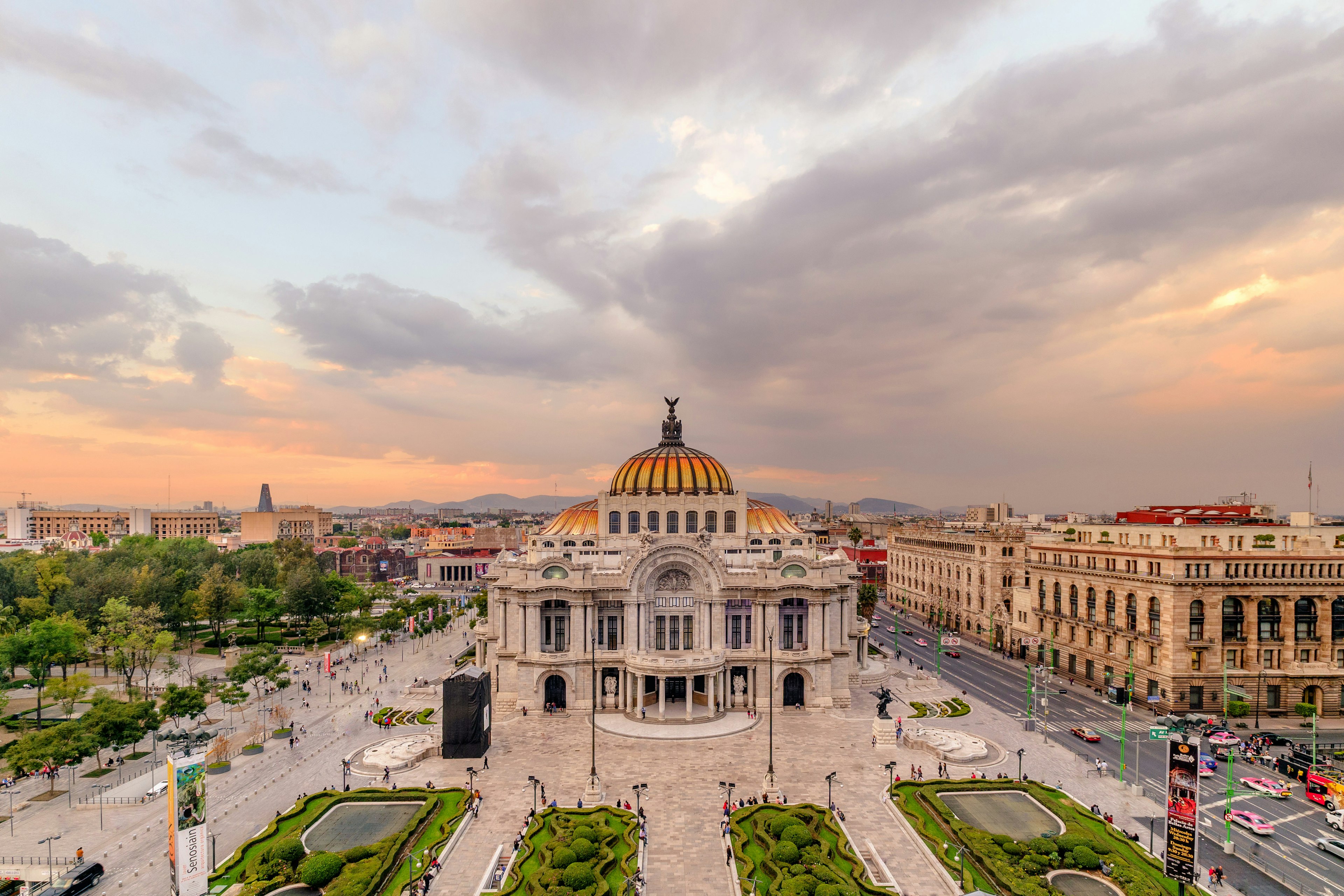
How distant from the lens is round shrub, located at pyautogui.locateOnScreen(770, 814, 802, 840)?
43884 millimetres

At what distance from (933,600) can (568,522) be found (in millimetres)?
73786

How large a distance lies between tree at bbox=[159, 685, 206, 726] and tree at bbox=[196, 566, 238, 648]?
41.9m

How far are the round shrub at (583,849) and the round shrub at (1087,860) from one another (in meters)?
27.4

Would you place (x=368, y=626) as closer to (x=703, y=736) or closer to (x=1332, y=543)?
(x=703, y=736)

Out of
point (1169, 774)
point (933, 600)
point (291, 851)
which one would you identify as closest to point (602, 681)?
point (291, 851)

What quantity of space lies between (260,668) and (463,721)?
29.8m

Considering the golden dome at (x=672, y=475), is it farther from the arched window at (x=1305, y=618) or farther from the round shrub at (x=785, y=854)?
the arched window at (x=1305, y=618)

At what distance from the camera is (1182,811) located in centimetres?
3531

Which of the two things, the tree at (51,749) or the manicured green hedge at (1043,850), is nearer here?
the manicured green hedge at (1043,850)

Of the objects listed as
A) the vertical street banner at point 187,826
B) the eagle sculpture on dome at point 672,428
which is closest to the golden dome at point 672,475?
the eagle sculpture on dome at point 672,428

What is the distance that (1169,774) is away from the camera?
35.0 metres

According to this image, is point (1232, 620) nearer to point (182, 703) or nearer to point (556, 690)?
point (556, 690)

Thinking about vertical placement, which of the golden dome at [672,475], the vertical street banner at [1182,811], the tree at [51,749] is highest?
the golden dome at [672,475]

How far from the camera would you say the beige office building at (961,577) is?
10650 cm
